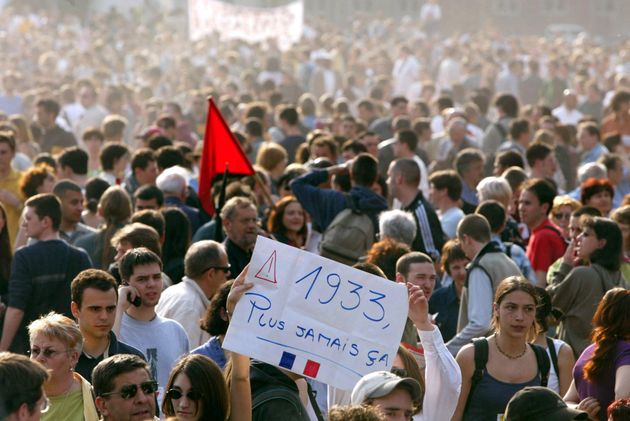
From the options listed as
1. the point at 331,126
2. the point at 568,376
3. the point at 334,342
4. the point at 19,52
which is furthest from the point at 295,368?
the point at 19,52

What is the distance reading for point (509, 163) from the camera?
42.5 ft

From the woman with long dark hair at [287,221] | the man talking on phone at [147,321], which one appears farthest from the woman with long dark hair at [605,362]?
the woman with long dark hair at [287,221]

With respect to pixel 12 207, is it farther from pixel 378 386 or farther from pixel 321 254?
pixel 378 386

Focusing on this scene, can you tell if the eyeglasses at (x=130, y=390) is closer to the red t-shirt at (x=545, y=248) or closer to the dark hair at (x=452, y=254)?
the dark hair at (x=452, y=254)

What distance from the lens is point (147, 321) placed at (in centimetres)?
732

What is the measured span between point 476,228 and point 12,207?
4107mm

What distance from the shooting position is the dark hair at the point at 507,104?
1761 cm

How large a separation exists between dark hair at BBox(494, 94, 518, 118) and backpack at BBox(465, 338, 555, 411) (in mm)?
11072

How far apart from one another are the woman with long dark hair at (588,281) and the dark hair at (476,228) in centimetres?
51

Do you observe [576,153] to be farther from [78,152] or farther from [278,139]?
[78,152]

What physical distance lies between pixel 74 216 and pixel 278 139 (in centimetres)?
710

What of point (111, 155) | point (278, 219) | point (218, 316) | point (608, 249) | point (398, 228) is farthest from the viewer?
point (111, 155)

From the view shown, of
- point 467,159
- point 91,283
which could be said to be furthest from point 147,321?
point 467,159

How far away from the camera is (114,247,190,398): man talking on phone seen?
7.21 meters
